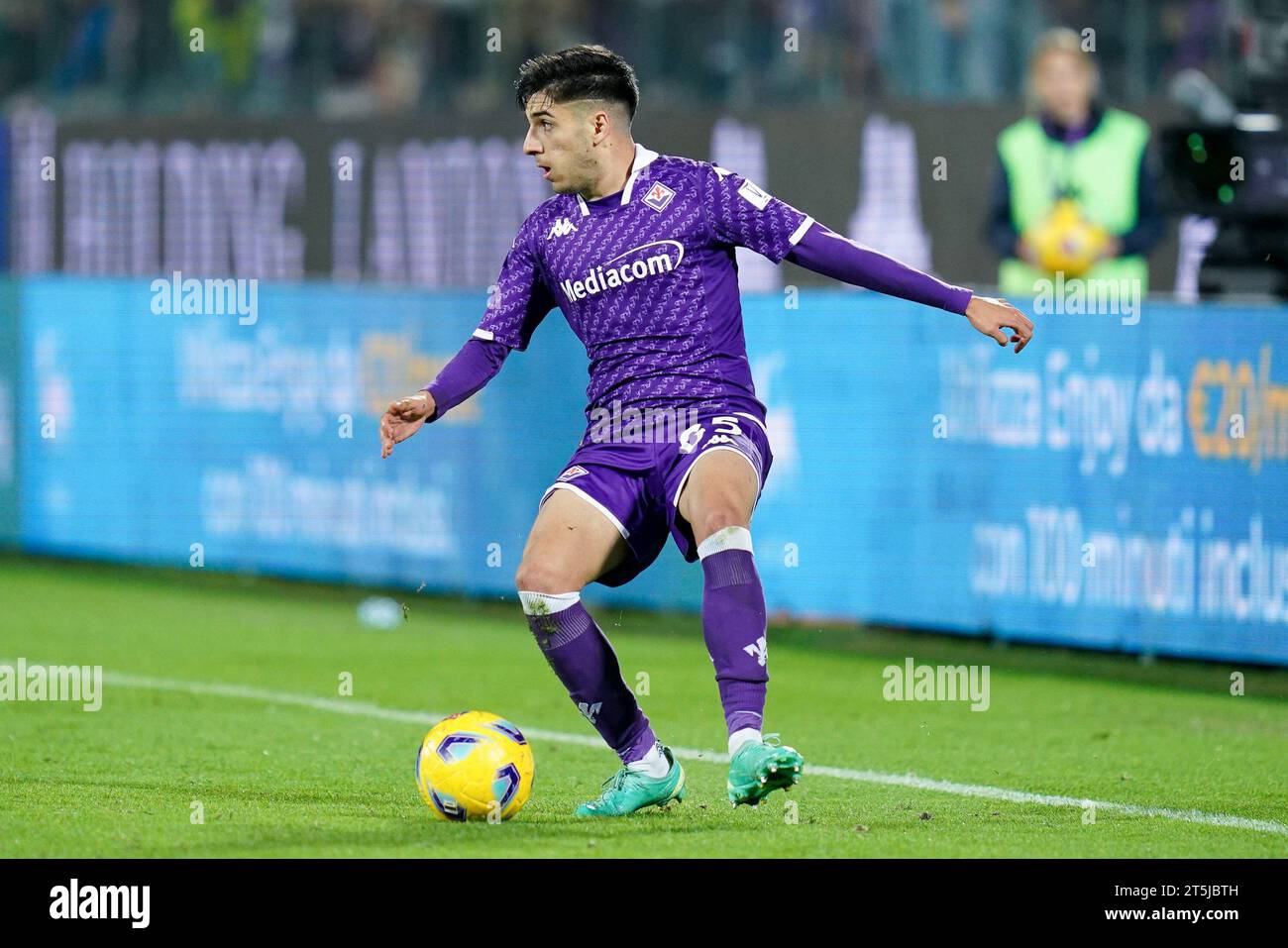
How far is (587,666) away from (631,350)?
3.09 ft

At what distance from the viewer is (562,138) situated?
6.77 m

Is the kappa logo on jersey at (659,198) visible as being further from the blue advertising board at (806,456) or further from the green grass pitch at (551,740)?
the blue advertising board at (806,456)

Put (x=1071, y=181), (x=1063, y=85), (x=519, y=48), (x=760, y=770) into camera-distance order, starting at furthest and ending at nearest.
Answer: (x=519, y=48), (x=1071, y=181), (x=1063, y=85), (x=760, y=770)

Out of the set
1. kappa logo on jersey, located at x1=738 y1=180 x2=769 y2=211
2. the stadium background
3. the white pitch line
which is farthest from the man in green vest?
kappa logo on jersey, located at x1=738 y1=180 x2=769 y2=211

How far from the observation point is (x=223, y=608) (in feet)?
44.4

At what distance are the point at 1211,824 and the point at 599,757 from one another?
7.75 feet

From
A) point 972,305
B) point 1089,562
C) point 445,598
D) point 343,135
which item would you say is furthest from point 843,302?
point 972,305

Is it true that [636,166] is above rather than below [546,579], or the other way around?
above

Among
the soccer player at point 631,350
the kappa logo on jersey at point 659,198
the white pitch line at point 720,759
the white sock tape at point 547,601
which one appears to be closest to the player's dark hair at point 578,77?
the soccer player at point 631,350

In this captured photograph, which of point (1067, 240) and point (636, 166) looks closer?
point (636, 166)

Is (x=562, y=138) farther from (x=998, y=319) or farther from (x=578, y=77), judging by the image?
(x=998, y=319)

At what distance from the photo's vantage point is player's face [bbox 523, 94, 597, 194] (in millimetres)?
6766

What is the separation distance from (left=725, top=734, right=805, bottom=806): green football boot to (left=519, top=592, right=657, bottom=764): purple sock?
689 millimetres

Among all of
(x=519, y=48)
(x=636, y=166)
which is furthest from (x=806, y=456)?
(x=636, y=166)
